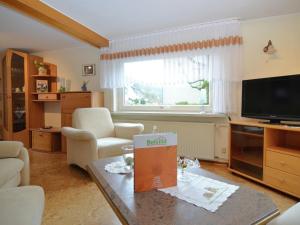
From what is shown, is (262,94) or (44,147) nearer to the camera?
(262,94)

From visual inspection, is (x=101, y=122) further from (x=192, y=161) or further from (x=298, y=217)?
(x=298, y=217)

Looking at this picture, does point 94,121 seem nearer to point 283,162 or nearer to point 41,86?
point 41,86

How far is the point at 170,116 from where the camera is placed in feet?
10.9

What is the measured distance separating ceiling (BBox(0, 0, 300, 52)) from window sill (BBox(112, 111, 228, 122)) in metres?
1.28

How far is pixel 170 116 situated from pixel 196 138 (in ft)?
1.84

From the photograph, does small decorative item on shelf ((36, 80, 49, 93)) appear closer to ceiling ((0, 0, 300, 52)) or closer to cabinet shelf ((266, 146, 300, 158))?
ceiling ((0, 0, 300, 52))

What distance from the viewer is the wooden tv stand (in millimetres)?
1987

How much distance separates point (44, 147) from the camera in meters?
3.84

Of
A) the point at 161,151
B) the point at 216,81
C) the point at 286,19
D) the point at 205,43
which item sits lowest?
the point at 161,151

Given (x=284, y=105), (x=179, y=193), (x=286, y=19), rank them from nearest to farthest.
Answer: (x=179, y=193), (x=284, y=105), (x=286, y=19)

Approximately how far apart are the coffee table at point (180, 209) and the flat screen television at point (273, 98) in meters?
1.55

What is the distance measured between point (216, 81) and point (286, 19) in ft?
3.57

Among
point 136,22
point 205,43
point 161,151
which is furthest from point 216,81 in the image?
point 161,151

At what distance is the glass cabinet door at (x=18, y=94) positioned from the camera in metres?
4.13
